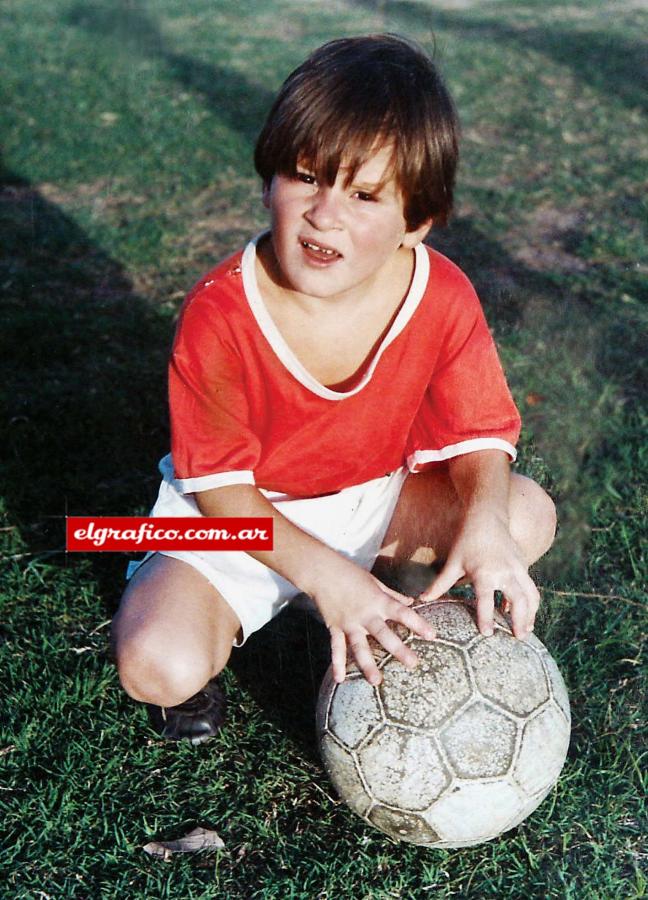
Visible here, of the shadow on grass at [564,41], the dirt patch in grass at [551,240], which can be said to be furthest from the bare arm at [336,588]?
the shadow on grass at [564,41]

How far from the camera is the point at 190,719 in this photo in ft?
10.2

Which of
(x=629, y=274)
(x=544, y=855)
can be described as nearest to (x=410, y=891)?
(x=544, y=855)

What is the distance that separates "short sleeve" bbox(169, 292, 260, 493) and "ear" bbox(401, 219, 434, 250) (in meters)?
0.59

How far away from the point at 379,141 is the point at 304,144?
0.19m

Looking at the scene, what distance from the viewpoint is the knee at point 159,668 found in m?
2.81

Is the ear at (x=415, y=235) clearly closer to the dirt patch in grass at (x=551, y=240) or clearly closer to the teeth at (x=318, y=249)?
the teeth at (x=318, y=249)

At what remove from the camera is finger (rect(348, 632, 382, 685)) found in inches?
101

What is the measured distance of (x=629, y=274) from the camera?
5840 mm

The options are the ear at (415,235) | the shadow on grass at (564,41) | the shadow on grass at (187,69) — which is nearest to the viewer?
the ear at (415,235)

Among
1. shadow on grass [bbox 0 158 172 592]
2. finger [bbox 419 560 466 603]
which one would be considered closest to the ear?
finger [bbox 419 560 466 603]

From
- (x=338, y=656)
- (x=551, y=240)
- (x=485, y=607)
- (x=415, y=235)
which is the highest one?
(x=415, y=235)

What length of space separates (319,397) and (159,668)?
899 mm

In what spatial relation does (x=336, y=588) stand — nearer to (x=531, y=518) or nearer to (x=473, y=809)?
(x=473, y=809)

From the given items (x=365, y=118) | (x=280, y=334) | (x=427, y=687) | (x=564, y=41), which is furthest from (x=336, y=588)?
(x=564, y=41)
